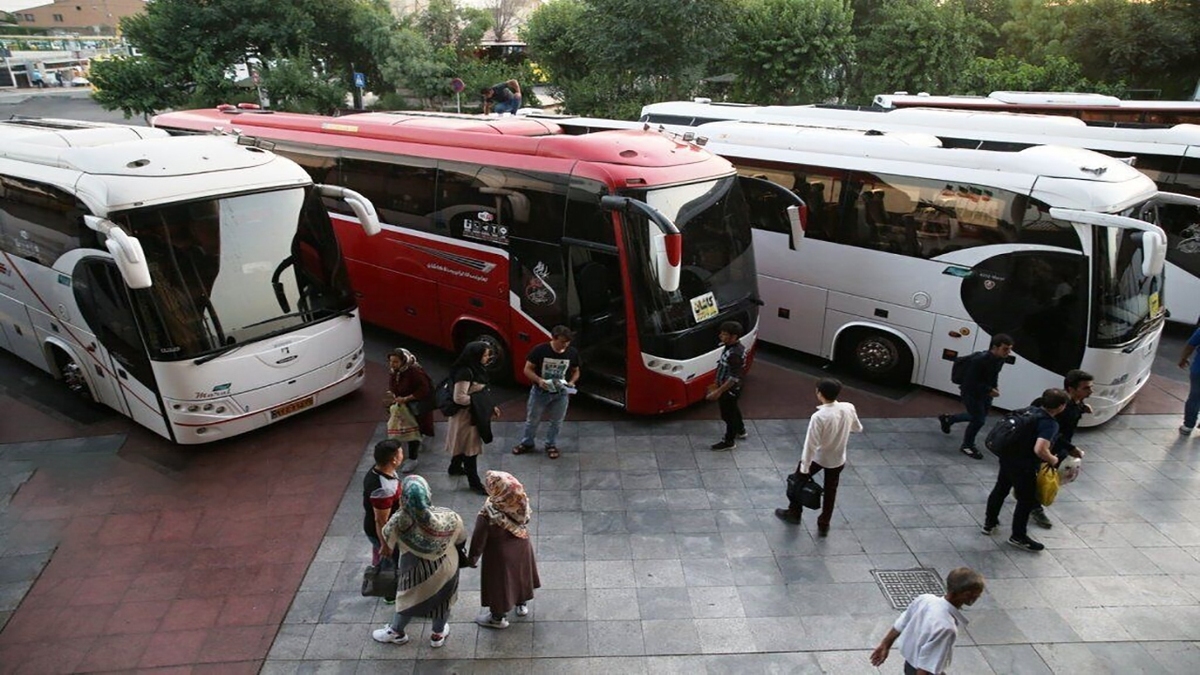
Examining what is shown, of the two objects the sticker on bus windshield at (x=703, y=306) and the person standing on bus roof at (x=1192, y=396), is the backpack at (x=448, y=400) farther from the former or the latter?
the person standing on bus roof at (x=1192, y=396)

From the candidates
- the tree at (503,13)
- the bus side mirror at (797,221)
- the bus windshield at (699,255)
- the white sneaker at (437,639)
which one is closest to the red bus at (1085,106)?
the bus side mirror at (797,221)

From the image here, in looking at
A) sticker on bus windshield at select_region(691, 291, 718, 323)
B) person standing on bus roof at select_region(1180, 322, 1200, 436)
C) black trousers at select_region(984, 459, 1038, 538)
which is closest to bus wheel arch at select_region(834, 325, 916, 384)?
sticker on bus windshield at select_region(691, 291, 718, 323)

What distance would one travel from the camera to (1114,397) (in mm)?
8414

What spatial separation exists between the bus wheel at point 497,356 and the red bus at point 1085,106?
1101cm

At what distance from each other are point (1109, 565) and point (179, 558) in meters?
8.15

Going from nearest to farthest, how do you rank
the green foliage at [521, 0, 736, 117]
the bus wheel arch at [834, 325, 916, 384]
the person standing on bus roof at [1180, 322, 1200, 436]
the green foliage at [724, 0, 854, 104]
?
the person standing on bus roof at [1180, 322, 1200, 436] < the bus wheel arch at [834, 325, 916, 384] < the green foliage at [521, 0, 736, 117] < the green foliage at [724, 0, 854, 104]

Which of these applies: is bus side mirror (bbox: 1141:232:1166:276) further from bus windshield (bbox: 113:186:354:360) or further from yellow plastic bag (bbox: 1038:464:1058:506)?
bus windshield (bbox: 113:186:354:360)

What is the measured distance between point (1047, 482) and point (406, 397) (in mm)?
5833

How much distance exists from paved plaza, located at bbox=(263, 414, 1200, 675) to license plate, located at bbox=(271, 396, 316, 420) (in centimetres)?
168

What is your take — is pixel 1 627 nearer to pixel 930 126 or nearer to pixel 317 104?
pixel 930 126

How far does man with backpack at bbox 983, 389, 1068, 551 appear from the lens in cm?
589

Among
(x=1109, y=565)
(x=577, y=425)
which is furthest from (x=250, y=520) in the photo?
(x=1109, y=565)

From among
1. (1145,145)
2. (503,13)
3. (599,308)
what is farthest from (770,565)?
(503,13)

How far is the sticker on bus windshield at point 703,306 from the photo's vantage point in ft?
27.0
